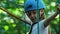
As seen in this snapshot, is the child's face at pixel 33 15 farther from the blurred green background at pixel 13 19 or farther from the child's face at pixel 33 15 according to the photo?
the blurred green background at pixel 13 19

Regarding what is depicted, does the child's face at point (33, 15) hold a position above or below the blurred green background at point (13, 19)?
above

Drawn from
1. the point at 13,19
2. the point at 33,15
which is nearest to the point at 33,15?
the point at 33,15

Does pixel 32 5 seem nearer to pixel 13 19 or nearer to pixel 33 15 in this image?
pixel 33 15

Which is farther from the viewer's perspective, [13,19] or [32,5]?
[13,19]

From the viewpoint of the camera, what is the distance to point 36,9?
943 millimetres

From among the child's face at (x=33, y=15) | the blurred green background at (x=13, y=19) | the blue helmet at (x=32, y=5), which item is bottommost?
the blurred green background at (x=13, y=19)

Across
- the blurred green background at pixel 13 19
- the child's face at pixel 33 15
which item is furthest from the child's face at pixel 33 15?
the blurred green background at pixel 13 19

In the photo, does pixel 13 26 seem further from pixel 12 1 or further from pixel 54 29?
pixel 54 29

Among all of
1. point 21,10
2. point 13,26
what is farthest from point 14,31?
point 21,10

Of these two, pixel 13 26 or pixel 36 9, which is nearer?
pixel 36 9

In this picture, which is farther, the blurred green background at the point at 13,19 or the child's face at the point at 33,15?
the blurred green background at the point at 13,19

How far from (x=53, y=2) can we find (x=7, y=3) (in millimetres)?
319

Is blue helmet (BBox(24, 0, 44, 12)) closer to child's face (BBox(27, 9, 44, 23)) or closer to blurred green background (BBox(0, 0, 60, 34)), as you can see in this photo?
child's face (BBox(27, 9, 44, 23))

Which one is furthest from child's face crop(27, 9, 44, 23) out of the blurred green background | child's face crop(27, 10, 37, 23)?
the blurred green background
